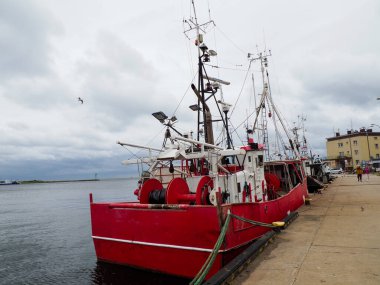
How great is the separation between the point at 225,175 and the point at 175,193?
205cm

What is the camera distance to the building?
278ft

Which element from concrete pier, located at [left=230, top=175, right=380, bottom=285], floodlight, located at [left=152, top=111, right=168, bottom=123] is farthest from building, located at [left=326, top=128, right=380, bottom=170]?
floodlight, located at [left=152, top=111, right=168, bottom=123]

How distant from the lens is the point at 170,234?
9531 millimetres

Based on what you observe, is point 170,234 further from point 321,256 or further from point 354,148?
point 354,148

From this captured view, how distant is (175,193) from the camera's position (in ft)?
34.3

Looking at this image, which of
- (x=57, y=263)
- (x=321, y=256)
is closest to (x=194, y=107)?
(x=321, y=256)

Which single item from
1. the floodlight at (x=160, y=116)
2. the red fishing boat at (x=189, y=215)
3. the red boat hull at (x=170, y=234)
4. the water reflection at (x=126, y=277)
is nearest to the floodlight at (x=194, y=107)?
the red fishing boat at (x=189, y=215)

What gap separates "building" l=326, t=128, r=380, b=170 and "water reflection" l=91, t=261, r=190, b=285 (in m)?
81.1

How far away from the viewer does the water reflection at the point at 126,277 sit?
10305mm

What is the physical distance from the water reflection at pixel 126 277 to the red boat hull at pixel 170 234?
19.7 inches

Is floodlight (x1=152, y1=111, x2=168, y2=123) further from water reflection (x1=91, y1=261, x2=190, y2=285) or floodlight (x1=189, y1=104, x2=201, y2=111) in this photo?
water reflection (x1=91, y1=261, x2=190, y2=285)

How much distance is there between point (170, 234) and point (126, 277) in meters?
3.33

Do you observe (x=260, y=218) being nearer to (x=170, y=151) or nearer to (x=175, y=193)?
(x=175, y=193)

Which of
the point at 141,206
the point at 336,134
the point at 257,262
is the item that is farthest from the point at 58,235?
the point at 336,134
